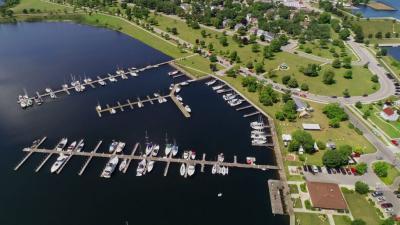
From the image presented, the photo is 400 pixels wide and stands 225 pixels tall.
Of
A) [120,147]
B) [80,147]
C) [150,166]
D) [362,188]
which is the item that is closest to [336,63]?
[362,188]

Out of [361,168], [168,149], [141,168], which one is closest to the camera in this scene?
[361,168]

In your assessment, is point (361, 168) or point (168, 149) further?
point (168, 149)

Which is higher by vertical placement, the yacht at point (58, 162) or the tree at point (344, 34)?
the tree at point (344, 34)

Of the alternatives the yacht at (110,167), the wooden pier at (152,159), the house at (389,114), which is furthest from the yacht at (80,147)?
the house at (389,114)

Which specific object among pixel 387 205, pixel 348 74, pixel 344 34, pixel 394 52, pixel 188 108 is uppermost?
pixel 344 34

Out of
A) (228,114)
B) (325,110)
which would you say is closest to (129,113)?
(228,114)

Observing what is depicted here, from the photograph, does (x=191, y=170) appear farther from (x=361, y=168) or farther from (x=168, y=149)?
(x=361, y=168)

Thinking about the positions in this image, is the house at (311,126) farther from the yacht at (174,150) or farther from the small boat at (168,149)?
the small boat at (168,149)

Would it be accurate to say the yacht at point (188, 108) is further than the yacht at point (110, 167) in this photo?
Yes
